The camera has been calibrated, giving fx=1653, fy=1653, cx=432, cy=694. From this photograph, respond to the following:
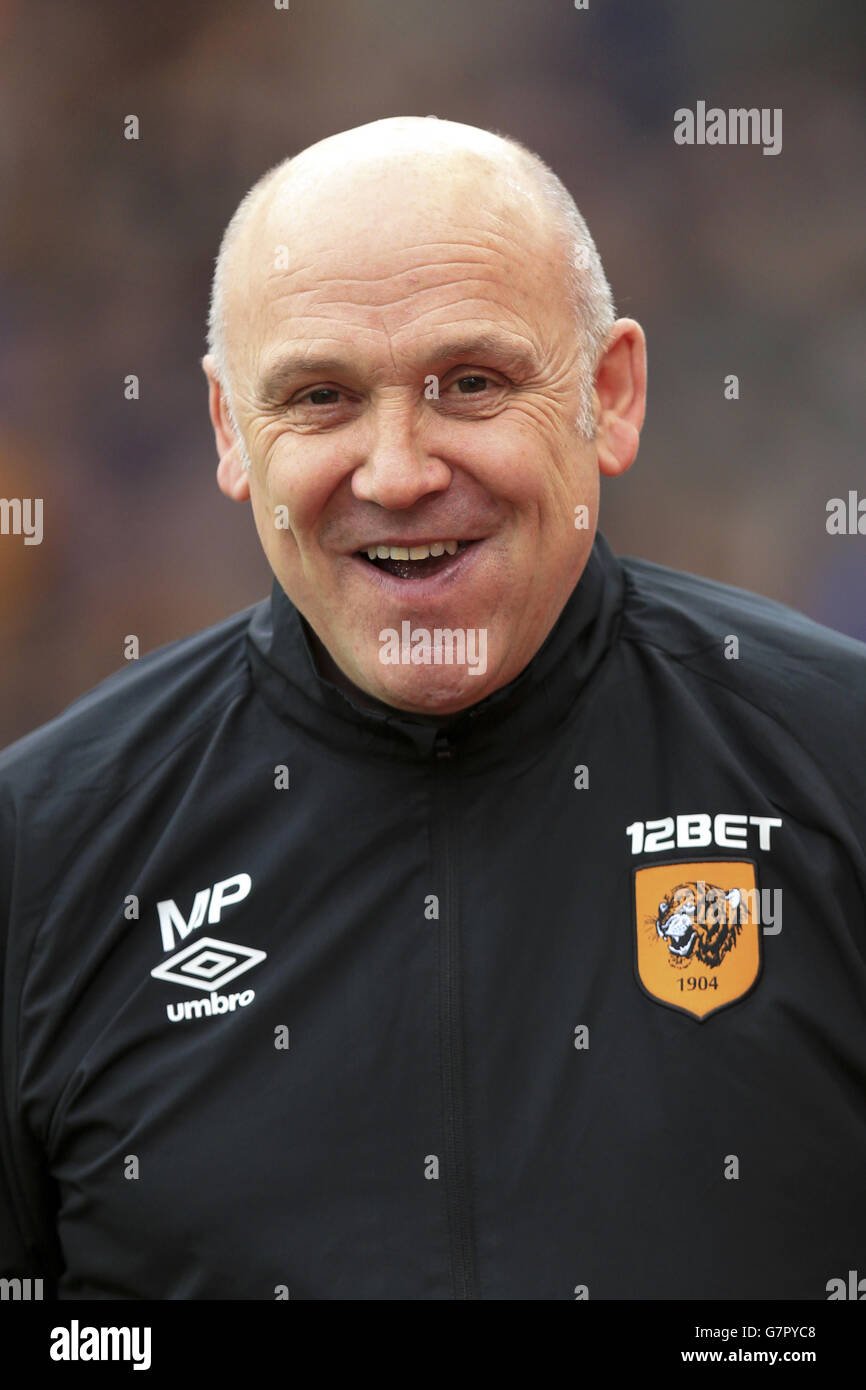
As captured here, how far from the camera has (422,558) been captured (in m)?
1.72

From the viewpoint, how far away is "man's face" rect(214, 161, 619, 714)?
1.65 metres

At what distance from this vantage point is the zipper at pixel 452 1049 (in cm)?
160

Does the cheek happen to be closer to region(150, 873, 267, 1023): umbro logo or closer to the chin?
the chin

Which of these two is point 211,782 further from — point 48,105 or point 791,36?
point 791,36

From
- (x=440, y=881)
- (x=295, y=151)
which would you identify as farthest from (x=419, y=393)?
(x=295, y=151)

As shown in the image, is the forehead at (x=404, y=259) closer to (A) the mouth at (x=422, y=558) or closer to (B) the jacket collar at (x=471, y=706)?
(A) the mouth at (x=422, y=558)

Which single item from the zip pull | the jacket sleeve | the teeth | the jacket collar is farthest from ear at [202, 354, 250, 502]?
the jacket sleeve

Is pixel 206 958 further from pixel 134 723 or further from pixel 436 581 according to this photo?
pixel 436 581

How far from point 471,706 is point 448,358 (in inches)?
14.6

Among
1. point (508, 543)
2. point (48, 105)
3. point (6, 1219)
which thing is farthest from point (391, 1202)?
point (48, 105)

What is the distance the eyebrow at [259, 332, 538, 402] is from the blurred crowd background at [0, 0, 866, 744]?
2870mm

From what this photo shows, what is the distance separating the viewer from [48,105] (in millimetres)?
4578

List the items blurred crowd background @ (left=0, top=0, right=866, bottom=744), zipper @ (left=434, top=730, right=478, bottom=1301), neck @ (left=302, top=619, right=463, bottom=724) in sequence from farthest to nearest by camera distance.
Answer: blurred crowd background @ (left=0, top=0, right=866, bottom=744) → neck @ (left=302, top=619, right=463, bottom=724) → zipper @ (left=434, top=730, right=478, bottom=1301)

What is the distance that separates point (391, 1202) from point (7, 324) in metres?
3.46
